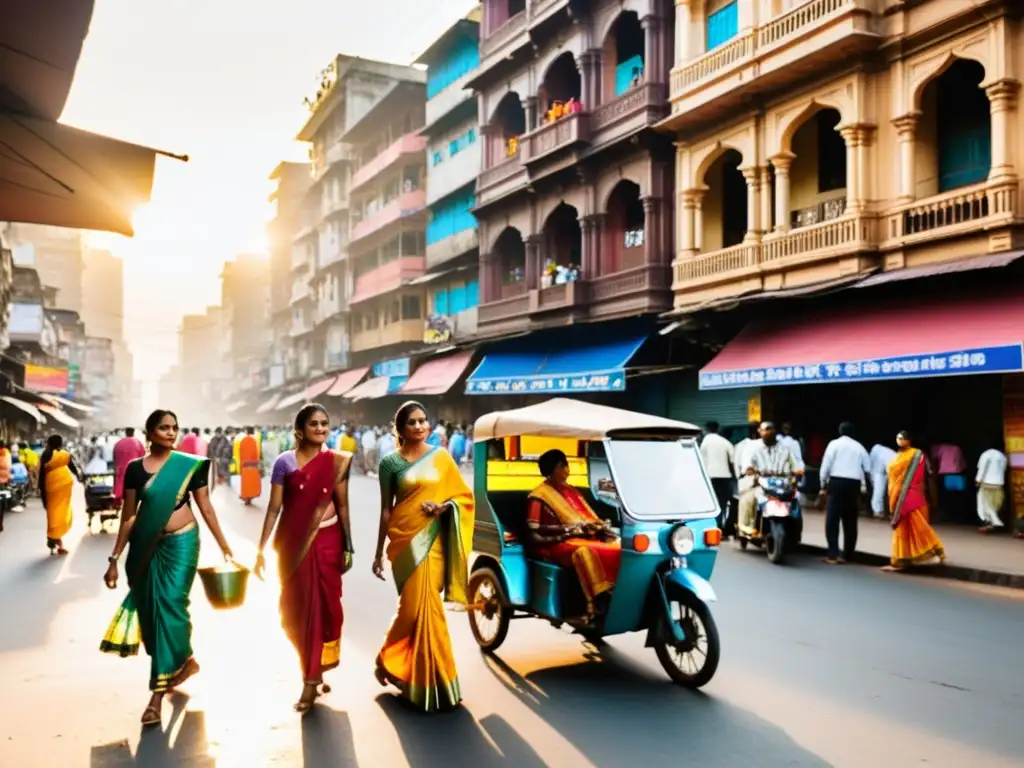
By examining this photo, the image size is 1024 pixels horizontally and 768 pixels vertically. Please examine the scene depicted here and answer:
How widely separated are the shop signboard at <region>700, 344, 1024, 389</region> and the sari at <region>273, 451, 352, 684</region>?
9.53m

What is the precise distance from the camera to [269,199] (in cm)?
7288

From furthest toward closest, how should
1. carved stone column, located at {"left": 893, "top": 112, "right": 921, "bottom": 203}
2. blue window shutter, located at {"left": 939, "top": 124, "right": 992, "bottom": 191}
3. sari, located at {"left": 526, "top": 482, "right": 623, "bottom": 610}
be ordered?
carved stone column, located at {"left": 893, "top": 112, "right": 921, "bottom": 203} → blue window shutter, located at {"left": 939, "top": 124, "right": 992, "bottom": 191} → sari, located at {"left": 526, "top": 482, "right": 623, "bottom": 610}

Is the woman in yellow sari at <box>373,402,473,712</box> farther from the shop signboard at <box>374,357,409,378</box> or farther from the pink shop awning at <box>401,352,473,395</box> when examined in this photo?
the shop signboard at <box>374,357,409,378</box>

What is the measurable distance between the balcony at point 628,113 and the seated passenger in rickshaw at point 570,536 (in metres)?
16.2

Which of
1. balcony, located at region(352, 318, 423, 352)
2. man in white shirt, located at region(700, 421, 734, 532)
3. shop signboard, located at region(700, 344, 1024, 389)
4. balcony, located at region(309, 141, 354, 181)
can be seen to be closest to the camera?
shop signboard, located at region(700, 344, 1024, 389)

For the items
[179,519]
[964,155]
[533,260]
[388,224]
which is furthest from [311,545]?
[388,224]

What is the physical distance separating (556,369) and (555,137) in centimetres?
612

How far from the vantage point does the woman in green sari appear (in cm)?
519

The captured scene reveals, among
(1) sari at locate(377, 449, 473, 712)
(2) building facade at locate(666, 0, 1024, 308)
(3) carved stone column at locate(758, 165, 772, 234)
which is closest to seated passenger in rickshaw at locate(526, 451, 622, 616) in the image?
(1) sari at locate(377, 449, 473, 712)

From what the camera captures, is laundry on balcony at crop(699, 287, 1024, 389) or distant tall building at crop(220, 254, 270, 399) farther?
distant tall building at crop(220, 254, 270, 399)

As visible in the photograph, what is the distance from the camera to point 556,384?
22.4 metres

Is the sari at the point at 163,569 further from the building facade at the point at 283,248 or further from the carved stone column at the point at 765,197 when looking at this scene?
the building facade at the point at 283,248

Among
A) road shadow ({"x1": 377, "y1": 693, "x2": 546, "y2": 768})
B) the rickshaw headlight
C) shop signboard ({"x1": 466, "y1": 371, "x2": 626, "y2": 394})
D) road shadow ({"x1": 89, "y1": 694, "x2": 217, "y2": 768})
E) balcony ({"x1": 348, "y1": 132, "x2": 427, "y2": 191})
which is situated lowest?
road shadow ({"x1": 89, "y1": 694, "x2": 217, "y2": 768})

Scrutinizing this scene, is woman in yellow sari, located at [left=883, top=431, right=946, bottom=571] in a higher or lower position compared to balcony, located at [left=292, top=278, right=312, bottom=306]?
lower
